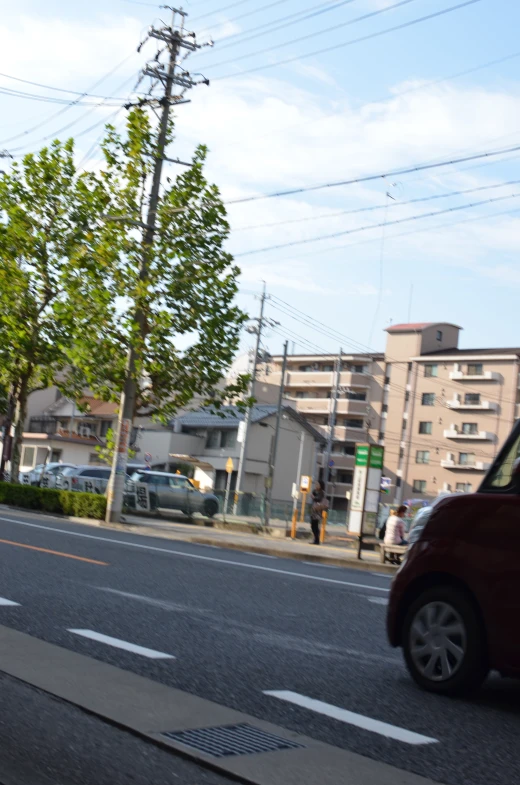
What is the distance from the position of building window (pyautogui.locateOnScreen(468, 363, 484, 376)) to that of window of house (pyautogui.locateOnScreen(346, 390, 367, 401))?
11.0 meters

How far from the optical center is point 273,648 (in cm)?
768

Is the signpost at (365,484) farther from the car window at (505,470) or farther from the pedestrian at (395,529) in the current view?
the car window at (505,470)

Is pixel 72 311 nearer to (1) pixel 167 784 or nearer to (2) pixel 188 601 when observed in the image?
(2) pixel 188 601

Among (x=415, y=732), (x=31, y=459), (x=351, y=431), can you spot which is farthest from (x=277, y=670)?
(x=351, y=431)

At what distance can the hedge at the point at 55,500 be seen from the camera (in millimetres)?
28844

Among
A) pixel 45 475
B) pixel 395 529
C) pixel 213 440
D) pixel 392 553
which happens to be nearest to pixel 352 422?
pixel 213 440

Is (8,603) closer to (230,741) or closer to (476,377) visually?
(230,741)

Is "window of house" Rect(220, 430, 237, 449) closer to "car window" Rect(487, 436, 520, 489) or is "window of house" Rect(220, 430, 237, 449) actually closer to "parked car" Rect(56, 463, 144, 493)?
"parked car" Rect(56, 463, 144, 493)

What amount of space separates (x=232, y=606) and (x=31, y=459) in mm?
68660

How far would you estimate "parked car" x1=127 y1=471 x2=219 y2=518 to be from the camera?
39250 mm

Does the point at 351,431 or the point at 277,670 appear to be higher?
the point at 351,431

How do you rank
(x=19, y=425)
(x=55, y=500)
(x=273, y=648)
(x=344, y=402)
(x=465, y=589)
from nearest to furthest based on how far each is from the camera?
(x=465, y=589), (x=273, y=648), (x=55, y=500), (x=19, y=425), (x=344, y=402)

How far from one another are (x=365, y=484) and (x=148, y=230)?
9810 millimetres

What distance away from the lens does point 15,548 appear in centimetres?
1442
